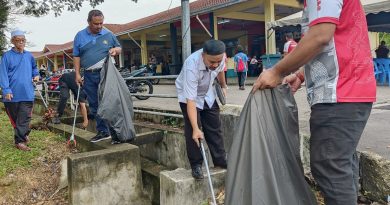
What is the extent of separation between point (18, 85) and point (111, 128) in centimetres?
164

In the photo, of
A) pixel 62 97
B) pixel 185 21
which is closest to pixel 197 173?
pixel 185 21

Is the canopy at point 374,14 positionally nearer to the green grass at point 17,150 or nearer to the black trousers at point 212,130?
the black trousers at point 212,130

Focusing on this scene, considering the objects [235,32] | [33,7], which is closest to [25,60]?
[33,7]

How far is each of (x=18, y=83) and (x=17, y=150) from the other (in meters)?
0.93

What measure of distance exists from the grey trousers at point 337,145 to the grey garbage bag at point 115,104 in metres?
2.85

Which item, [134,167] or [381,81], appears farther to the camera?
[381,81]

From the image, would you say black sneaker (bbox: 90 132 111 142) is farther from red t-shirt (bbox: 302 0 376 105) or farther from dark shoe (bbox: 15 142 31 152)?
red t-shirt (bbox: 302 0 376 105)

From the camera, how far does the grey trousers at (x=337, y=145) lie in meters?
1.68

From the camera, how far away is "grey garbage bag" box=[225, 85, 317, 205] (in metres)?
1.84

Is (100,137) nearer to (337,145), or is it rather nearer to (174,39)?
(337,145)

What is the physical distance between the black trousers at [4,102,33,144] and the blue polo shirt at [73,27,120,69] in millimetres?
1088

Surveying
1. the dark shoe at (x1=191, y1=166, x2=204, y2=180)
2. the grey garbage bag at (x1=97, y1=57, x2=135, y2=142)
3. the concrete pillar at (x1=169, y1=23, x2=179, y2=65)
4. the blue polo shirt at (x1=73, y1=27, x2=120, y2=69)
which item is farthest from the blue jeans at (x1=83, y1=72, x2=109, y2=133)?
the concrete pillar at (x1=169, y1=23, x2=179, y2=65)

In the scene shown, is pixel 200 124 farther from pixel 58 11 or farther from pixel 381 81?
pixel 381 81

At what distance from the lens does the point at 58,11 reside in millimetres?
9906
